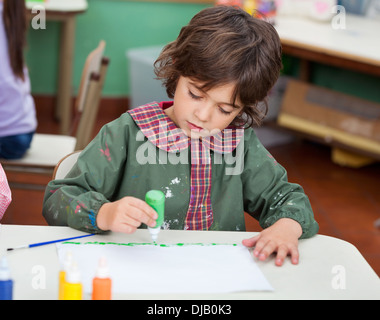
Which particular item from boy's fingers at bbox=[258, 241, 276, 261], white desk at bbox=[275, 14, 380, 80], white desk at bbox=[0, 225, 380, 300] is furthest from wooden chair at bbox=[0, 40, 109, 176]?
white desk at bbox=[275, 14, 380, 80]

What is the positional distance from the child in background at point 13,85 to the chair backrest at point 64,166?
0.82 metres

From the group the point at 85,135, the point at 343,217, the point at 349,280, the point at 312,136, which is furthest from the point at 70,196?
the point at 312,136

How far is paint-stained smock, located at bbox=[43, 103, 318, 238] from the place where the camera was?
131cm

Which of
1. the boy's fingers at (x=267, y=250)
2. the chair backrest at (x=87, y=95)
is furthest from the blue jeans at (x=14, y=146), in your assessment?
the boy's fingers at (x=267, y=250)

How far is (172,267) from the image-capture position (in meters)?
1.06

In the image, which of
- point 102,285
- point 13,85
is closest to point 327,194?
point 13,85

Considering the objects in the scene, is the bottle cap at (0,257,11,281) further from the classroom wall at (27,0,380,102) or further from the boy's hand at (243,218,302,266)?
the classroom wall at (27,0,380,102)

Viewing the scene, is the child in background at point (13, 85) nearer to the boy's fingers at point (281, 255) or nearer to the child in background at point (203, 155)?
the child in background at point (203, 155)

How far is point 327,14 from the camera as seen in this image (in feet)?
11.0

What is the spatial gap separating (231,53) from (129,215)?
374 millimetres

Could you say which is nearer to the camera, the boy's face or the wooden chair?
the boy's face

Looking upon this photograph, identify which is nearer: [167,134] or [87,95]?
[167,134]

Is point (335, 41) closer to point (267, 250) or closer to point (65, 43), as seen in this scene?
point (65, 43)

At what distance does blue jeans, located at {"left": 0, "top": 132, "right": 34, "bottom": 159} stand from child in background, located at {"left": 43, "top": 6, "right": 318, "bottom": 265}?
34.0 inches
